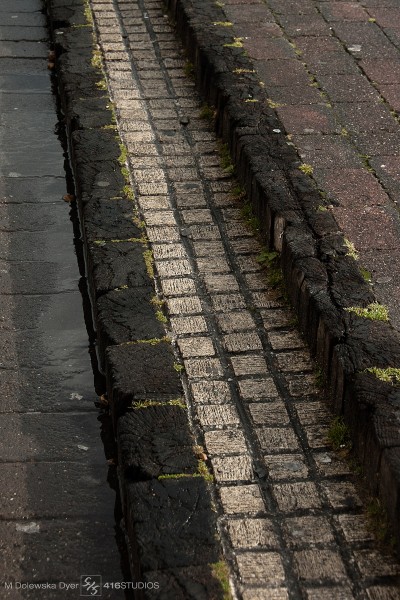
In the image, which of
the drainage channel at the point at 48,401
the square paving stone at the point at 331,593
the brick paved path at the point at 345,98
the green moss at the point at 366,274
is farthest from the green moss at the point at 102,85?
the square paving stone at the point at 331,593

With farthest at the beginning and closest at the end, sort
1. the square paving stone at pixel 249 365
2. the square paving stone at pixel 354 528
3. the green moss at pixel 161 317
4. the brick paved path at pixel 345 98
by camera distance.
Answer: the brick paved path at pixel 345 98 < the green moss at pixel 161 317 < the square paving stone at pixel 249 365 < the square paving stone at pixel 354 528

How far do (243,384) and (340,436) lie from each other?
579 millimetres

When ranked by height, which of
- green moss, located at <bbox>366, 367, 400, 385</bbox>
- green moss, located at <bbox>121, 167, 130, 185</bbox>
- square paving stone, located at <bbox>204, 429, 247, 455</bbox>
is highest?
green moss, located at <bbox>366, 367, 400, 385</bbox>

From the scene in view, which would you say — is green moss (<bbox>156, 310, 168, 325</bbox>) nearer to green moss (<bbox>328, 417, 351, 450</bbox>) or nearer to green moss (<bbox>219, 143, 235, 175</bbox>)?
green moss (<bbox>328, 417, 351, 450</bbox>)

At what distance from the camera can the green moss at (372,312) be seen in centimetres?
484

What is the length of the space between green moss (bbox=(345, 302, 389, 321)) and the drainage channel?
1.29 meters

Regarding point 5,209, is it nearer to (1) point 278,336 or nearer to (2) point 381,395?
(1) point 278,336

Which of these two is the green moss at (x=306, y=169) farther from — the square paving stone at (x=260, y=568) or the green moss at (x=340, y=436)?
the square paving stone at (x=260, y=568)

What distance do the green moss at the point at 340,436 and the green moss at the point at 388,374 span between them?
0.27 metres

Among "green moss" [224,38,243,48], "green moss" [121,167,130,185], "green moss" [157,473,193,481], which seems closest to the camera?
"green moss" [157,473,193,481]

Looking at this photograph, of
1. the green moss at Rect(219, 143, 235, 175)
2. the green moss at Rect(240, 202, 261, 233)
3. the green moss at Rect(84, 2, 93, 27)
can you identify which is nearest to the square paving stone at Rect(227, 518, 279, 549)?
the green moss at Rect(240, 202, 261, 233)

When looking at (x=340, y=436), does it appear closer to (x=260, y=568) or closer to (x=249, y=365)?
(x=249, y=365)

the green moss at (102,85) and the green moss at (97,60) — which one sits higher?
the green moss at (102,85)

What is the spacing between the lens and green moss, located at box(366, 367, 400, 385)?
4.38 metres
